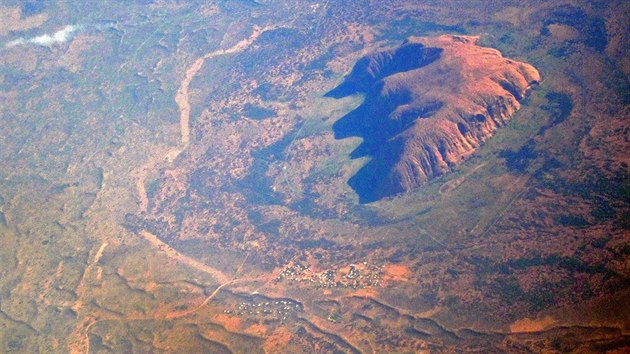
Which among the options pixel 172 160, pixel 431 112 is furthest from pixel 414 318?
pixel 172 160

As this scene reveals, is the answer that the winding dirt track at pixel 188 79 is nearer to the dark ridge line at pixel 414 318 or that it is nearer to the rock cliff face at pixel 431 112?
the rock cliff face at pixel 431 112

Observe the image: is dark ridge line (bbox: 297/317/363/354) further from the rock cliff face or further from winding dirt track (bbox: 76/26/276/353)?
the rock cliff face

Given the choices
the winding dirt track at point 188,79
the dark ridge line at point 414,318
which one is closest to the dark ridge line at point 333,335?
the dark ridge line at point 414,318

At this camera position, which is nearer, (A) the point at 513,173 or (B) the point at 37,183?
(A) the point at 513,173

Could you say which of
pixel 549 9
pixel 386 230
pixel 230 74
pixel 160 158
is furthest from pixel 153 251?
pixel 549 9

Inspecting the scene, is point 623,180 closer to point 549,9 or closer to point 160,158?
point 549,9

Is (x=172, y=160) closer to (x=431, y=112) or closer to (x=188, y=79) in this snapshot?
(x=188, y=79)
